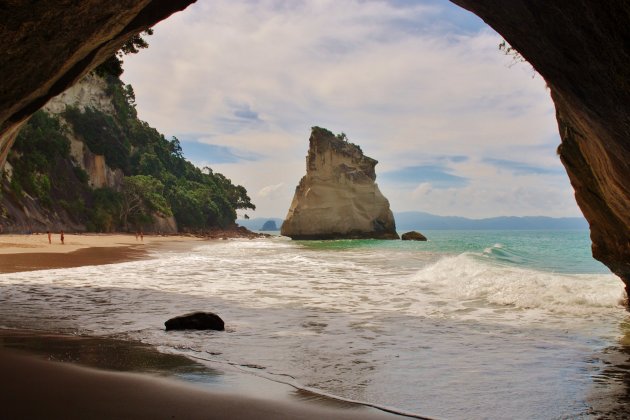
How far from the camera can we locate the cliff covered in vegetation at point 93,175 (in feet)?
142

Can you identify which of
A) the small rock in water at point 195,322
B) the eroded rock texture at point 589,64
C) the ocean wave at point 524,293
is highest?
the eroded rock texture at point 589,64

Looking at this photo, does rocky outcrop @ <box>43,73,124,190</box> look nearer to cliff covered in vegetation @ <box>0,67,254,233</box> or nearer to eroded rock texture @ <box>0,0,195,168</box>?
cliff covered in vegetation @ <box>0,67,254,233</box>

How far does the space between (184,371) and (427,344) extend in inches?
123

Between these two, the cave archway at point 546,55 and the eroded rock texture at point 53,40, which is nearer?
the cave archway at point 546,55

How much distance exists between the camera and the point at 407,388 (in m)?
4.35

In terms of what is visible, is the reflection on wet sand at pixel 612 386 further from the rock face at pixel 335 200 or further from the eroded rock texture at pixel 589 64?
the rock face at pixel 335 200

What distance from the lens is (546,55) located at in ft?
17.6

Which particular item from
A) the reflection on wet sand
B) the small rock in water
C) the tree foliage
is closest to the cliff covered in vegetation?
the tree foliage

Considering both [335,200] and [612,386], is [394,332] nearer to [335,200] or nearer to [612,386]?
[612,386]

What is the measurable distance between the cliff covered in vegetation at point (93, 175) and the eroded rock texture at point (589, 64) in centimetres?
3047

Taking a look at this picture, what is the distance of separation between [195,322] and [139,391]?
3004 mm

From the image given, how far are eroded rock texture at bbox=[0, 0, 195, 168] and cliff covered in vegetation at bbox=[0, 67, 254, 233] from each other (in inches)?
1030

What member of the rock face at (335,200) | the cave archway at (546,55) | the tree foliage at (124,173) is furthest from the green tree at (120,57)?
the rock face at (335,200)

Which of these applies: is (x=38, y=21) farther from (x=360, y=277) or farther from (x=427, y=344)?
(x=360, y=277)
